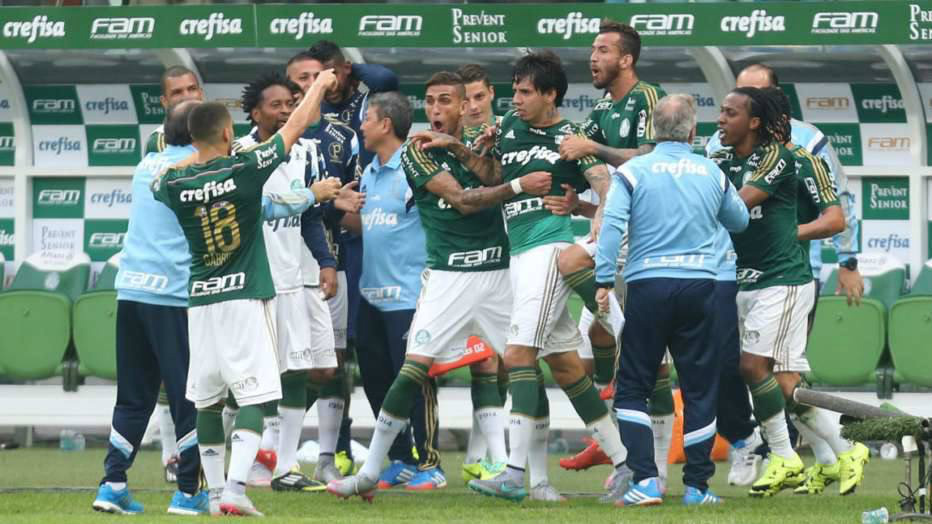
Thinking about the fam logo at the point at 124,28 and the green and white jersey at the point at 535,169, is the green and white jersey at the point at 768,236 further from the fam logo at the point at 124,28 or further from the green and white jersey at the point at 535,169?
the fam logo at the point at 124,28

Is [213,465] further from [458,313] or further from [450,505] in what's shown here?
[458,313]

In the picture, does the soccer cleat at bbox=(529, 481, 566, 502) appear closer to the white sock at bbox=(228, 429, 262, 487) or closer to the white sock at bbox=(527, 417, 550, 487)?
the white sock at bbox=(527, 417, 550, 487)

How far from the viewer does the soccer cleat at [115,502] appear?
28.8ft

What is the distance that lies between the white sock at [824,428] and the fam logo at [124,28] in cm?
558

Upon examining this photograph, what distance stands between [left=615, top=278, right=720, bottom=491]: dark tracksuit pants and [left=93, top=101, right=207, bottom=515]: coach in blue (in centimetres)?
206

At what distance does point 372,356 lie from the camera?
10461 millimetres

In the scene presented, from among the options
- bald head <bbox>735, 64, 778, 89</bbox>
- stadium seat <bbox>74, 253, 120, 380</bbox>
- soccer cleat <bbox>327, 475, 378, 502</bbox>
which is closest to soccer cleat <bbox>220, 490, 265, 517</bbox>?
soccer cleat <bbox>327, 475, 378, 502</bbox>

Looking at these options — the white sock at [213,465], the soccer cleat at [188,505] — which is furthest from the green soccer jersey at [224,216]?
the soccer cleat at [188,505]

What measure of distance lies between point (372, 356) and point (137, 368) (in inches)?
69.5

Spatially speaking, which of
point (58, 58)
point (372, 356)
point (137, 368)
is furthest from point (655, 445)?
point (58, 58)

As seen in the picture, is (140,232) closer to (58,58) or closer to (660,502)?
(660,502)

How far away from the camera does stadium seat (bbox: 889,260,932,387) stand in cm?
1266

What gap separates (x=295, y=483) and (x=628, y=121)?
8.63 ft

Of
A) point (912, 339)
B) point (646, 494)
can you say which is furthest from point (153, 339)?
point (912, 339)
